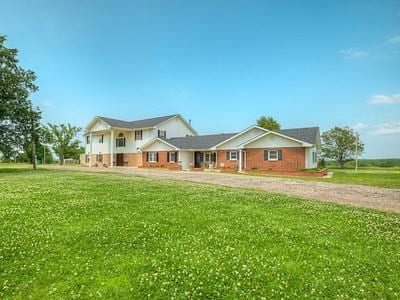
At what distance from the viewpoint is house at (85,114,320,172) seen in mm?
30733

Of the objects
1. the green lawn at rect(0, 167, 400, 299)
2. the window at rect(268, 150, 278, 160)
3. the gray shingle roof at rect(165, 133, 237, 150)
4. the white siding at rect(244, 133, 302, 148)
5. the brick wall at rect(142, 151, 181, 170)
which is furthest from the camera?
the brick wall at rect(142, 151, 181, 170)

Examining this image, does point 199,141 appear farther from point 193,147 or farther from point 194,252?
point 194,252

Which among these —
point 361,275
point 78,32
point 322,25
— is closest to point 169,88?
point 78,32

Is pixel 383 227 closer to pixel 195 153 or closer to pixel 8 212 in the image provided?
pixel 8 212

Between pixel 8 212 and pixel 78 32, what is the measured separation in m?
22.3

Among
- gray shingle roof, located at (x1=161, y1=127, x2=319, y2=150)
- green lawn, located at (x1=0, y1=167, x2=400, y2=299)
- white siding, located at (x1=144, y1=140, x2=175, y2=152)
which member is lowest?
green lawn, located at (x1=0, y1=167, x2=400, y2=299)

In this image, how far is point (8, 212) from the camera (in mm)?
7863

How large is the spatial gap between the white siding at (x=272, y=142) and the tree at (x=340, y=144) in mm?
39437

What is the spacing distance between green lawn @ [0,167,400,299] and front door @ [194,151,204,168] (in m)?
31.1

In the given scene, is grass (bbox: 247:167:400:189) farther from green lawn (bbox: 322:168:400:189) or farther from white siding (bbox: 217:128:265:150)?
white siding (bbox: 217:128:265:150)

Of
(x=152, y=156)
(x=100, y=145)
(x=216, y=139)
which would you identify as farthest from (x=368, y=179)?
(x=100, y=145)

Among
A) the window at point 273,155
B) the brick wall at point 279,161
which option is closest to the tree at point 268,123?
the brick wall at point 279,161

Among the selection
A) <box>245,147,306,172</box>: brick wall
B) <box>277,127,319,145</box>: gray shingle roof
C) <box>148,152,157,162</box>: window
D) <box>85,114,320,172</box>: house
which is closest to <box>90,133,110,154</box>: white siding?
<box>85,114,320,172</box>: house

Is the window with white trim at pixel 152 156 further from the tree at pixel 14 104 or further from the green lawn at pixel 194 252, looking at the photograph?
the green lawn at pixel 194 252
